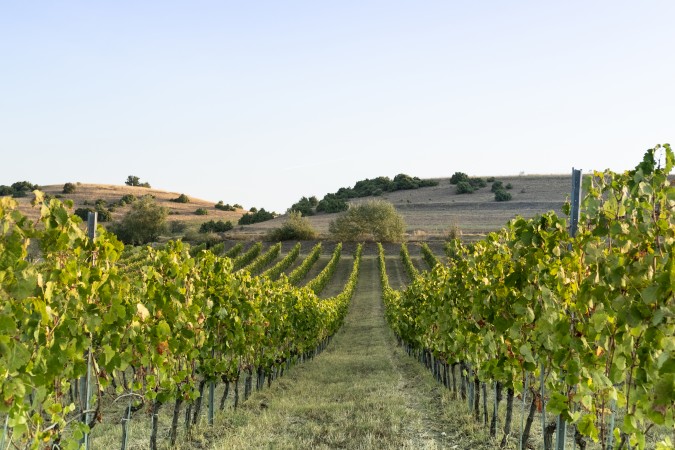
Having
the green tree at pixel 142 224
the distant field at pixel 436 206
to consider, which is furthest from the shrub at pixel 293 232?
the green tree at pixel 142 224

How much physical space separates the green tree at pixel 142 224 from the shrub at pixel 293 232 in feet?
51.4

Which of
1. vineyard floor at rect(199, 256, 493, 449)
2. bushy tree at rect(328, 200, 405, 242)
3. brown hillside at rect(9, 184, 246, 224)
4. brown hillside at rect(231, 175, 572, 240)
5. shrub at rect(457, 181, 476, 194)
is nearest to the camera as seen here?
vineyard floor at rect(199, 256, 493, 449)

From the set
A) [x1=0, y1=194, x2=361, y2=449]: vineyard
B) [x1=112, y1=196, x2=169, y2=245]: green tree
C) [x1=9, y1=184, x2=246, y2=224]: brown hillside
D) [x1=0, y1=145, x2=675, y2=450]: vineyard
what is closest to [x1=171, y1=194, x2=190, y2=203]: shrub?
[x1=9, y1=184, x2=246, y2=224]: brown hillside

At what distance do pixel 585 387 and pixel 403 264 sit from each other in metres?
46.0

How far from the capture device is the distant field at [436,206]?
66.8 m

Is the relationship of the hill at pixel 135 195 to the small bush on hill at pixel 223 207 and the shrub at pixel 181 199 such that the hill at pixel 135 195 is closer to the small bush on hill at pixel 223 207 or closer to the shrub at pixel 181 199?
the shrub at pixel 181 199

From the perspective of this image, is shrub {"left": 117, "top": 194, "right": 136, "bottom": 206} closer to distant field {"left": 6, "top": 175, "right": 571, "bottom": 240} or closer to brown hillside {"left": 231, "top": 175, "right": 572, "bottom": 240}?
distant field {"left": 6, "top": 175, "right": 571, "bottom": 240}

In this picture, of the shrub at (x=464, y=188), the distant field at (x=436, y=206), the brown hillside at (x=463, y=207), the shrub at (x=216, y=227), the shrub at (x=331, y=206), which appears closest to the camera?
the brown hillside at (x=463, y=207)

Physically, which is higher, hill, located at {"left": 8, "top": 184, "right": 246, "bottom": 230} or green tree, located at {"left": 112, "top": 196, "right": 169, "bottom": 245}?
hill, located at {"left": 8, "top": 184, "right": 246, "bottom": 230}

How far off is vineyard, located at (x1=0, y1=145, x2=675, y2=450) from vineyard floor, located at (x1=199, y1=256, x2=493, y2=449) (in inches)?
2.2

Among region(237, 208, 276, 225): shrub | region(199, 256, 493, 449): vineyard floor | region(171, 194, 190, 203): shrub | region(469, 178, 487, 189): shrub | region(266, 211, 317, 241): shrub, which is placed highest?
region(469, 178, 487, 189): shrub

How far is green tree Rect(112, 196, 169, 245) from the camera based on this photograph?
68000mm

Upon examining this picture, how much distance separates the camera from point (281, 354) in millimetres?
13234

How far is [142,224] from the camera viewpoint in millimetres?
68125
